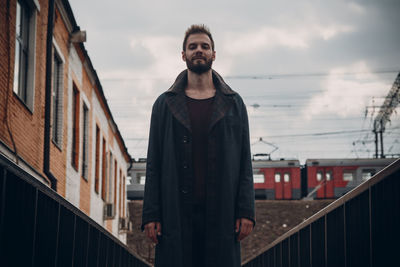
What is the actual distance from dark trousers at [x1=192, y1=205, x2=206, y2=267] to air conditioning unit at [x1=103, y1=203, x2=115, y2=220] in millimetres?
20247

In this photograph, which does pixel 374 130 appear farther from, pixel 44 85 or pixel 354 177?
pixel 44 85

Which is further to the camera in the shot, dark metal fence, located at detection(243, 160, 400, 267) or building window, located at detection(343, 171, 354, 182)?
building window, located at detection(343, 171, 354, 182)

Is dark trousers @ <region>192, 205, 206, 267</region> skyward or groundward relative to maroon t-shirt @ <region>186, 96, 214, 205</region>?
groundward

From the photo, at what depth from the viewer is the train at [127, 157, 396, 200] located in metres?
42.7

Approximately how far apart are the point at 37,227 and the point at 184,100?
1256 mm

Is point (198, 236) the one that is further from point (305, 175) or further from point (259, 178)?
point (305, 175)

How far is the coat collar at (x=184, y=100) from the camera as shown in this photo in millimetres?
4605

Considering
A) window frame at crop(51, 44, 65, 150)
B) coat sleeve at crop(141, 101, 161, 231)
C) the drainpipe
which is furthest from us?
window frame at crop(51, 44, 65, 150)

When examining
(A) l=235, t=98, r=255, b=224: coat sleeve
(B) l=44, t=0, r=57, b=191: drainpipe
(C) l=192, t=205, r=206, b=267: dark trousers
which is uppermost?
(B) l=44, t=0, r=57, b=191: drainpipe

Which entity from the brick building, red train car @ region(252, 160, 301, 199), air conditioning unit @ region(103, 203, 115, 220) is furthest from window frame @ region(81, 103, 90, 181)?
red train car @ region(252, 160, 301, 199)

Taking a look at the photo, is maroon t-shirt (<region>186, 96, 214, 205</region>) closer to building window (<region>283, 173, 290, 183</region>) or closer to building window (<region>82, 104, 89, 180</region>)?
building window (<region>82, 104, 89, 180</region>)

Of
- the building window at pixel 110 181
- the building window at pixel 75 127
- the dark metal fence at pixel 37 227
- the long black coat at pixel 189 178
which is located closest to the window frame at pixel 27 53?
the building window at pixel 75 127

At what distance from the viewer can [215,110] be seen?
15.2ft

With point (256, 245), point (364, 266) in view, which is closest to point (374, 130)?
point (256, 245)
